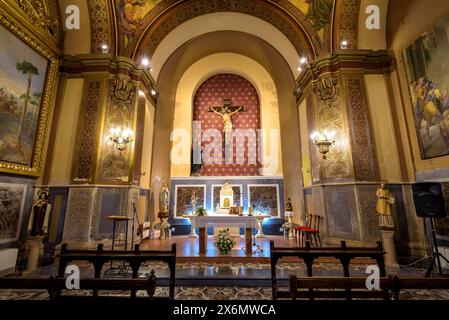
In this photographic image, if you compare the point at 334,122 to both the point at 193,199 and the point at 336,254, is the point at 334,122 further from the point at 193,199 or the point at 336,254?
the point at 193,199

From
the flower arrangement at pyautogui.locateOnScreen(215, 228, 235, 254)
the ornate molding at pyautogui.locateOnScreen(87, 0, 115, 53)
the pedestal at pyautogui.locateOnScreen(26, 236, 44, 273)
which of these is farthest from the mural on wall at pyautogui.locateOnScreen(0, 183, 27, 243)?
the flower arrangement at pyautogui.locateOnScreen(215, 228, 235, 254)

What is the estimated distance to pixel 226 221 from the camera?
5.91 m

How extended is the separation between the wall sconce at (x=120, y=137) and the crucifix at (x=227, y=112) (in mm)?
4748

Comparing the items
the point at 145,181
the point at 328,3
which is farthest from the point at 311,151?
the point at 145,181

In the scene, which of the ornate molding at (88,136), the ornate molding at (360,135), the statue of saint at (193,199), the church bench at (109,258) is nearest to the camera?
the church bench at (109,258)

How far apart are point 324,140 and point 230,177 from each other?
4263 mm

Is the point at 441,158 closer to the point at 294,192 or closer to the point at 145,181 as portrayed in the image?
the point at 294,192

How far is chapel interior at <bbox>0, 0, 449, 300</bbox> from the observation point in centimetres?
447

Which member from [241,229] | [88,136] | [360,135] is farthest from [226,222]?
[88,136]

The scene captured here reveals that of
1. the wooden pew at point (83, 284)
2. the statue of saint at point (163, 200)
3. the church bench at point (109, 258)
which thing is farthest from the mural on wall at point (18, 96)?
the wooden pew at point (83, 284)

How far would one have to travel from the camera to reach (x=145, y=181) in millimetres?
7262

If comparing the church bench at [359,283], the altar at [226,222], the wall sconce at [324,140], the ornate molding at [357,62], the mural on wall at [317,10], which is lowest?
the church bench at [359,283]

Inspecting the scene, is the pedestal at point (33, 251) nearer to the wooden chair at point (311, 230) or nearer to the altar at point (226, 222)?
the altar at point (226, 222)

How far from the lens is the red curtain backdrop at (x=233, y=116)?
9680 mm
